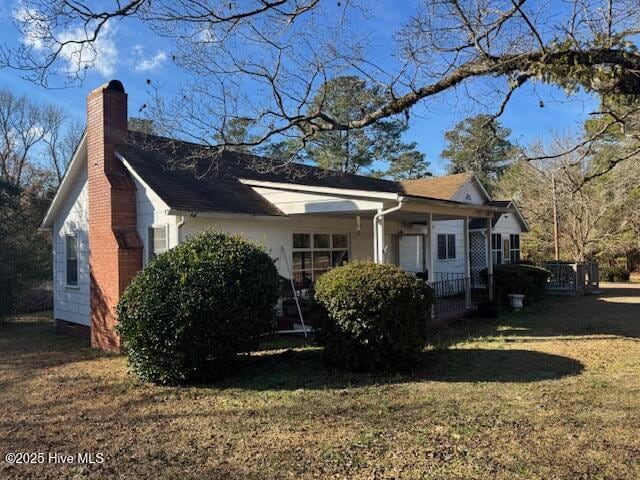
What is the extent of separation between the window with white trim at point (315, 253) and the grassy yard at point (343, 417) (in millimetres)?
3706

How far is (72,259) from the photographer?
40.2 feet

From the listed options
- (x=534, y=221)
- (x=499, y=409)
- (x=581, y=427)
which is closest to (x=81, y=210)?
(x=499, y=409)

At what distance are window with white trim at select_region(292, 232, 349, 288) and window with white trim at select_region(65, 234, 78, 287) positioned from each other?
554 cm

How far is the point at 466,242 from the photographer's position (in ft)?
44.0

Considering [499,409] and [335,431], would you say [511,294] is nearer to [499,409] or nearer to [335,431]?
[499,409]

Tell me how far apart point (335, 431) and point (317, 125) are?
4.96m

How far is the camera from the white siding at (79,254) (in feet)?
37.7

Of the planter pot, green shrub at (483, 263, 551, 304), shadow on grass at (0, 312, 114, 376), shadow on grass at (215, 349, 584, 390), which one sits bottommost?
shadow on grass at (0, 312, 114, 376)

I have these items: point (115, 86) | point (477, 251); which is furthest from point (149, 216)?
point (477, 251)

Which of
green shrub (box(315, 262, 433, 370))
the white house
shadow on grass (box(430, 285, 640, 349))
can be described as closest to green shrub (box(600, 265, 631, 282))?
shadow on grass (box(430, 285, 640, 349))

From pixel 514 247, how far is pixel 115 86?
19605 mm

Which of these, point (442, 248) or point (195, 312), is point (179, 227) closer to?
point (195, 312)

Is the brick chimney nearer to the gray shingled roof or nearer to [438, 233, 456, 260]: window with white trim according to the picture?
the gray shingled roof

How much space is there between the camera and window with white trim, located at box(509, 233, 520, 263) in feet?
75.7
